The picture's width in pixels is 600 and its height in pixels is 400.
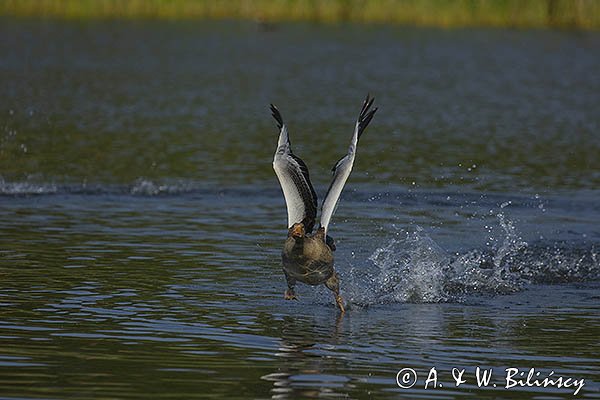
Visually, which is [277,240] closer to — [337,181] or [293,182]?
[293,182]

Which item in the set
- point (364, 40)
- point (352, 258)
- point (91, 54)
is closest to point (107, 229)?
point (352, 258)

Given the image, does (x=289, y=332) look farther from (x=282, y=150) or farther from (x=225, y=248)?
(x=225, y=248)

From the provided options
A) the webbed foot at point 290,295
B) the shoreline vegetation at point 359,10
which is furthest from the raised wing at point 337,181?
the shoreline vegetation at point 359,10

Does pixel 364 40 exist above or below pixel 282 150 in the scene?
above

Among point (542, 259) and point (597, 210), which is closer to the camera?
point (542, 259)

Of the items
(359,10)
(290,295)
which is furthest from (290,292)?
(359,10)

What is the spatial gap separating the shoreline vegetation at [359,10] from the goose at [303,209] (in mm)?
40306

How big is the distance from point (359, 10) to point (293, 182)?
42593 mm

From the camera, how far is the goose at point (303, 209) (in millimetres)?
10344

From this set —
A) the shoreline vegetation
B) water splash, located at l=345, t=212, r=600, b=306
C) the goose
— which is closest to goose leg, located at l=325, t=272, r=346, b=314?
the goose

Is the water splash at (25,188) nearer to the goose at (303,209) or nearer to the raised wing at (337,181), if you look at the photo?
the goose at (303,209)

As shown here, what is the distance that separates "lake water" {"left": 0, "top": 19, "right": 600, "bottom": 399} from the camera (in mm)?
8891

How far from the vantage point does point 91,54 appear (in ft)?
135

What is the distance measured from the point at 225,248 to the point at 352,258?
4.55 ft
